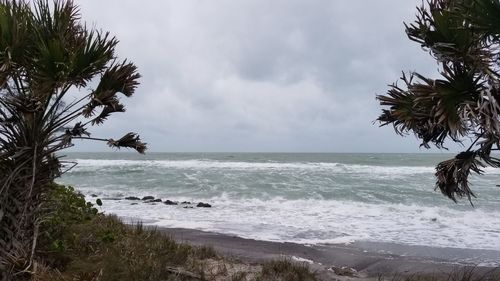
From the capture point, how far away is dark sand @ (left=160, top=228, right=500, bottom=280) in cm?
902

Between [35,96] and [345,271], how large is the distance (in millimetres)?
6218

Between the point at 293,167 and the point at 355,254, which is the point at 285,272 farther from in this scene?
the point at 293,167

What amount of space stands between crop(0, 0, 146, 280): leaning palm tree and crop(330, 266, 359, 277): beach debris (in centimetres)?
486

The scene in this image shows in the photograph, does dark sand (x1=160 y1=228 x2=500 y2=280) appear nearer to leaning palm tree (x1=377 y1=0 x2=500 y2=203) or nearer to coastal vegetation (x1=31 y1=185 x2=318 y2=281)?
coastal vegetation (x1=31 y1=185 x2=318 y2=281)

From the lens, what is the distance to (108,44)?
4.57 meters

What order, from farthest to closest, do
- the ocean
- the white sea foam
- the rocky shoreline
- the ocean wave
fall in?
the ocean wave
the rocky shoreline
the ocean
the white sea foam

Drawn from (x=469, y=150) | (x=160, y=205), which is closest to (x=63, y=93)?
(x=469, y=150)

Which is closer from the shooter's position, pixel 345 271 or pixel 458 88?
pixel 458 88

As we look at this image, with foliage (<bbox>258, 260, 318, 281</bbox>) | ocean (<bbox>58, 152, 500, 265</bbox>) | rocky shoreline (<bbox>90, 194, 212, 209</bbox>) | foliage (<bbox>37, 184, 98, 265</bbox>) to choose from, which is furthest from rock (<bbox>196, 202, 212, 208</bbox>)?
foliage (<bbox>258, 260, 318, 281</bbox>)

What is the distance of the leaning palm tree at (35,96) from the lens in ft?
13.8

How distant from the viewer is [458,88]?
468cm

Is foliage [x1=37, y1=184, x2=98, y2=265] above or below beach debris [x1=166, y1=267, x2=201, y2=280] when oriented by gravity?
above

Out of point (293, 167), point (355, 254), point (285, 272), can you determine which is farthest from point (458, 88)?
point (293, 167)

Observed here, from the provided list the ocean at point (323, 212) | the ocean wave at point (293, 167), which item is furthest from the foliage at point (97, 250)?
the ocean wave at point (293, 167)
